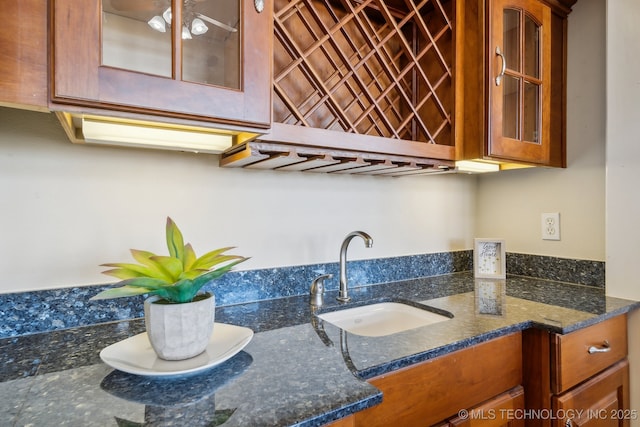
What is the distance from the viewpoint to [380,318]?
1.25m

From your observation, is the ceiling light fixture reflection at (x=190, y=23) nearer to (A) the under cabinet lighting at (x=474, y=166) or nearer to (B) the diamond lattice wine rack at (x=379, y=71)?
(B) the diamond lattice wine rack at (x=379, y=71)

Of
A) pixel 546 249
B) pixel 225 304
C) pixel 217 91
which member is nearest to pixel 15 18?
pixel 217 91

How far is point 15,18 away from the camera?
597 millimetres

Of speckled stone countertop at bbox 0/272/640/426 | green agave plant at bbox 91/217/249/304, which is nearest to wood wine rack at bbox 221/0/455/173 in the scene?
green agave plant at bbox 91/217/249/304

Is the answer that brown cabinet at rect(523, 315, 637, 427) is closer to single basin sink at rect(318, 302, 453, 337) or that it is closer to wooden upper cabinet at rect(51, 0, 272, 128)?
single basin sink at rect(318, 302, 453, 337)

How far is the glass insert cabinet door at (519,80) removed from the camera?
120cm

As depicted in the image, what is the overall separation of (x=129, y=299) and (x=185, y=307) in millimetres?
419

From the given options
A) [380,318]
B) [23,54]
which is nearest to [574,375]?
[380,318]

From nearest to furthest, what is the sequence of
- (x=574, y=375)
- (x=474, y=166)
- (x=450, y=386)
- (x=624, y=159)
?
(x=450, y=386)
(x=574, y=375)
(x=624, y=159)
(x=474, y=166)

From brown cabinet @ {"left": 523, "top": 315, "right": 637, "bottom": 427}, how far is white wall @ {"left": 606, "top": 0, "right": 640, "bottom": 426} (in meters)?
0.16

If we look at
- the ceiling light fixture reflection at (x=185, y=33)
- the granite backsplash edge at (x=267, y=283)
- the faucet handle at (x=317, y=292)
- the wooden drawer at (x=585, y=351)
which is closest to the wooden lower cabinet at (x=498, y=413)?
the wooden drawer at (x=585, y=351)

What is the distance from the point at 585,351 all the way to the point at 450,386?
50 centimetres

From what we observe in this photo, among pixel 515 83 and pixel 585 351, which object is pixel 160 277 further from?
pixel 515 83

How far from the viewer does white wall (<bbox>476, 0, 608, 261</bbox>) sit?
138 centimetres
